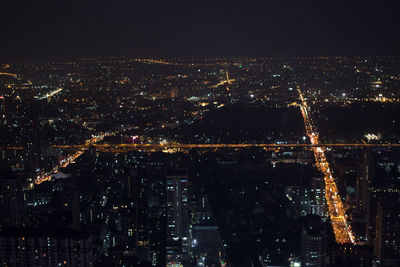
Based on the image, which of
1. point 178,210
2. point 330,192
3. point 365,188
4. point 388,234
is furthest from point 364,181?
point 178,210

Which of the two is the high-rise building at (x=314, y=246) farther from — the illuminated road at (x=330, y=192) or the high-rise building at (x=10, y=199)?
the high-rise building at (x=10, y=199)

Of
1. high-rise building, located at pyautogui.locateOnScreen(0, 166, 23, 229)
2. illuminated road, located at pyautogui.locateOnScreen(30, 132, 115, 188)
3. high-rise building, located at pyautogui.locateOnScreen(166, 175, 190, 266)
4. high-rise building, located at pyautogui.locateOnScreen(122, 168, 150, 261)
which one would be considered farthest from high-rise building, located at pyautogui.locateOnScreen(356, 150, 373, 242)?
illuminated road, located at pyautogui.locateOnScreen(30, 132, 115, 188)

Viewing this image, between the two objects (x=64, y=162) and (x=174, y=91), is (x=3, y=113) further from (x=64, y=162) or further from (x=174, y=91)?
(x=174, y=91)

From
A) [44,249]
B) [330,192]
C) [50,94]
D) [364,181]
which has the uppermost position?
[50,94]

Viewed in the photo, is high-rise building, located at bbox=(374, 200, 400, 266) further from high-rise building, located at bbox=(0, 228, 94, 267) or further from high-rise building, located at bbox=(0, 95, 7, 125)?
high-rise building, located at bbox=(0, 95, 7, 125)

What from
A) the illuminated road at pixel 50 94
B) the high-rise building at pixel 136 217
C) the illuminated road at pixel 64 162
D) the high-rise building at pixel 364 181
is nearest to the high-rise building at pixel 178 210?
the high-rise building at pixel 136 217

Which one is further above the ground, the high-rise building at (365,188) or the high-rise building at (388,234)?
the high-rise building at (365,188)
